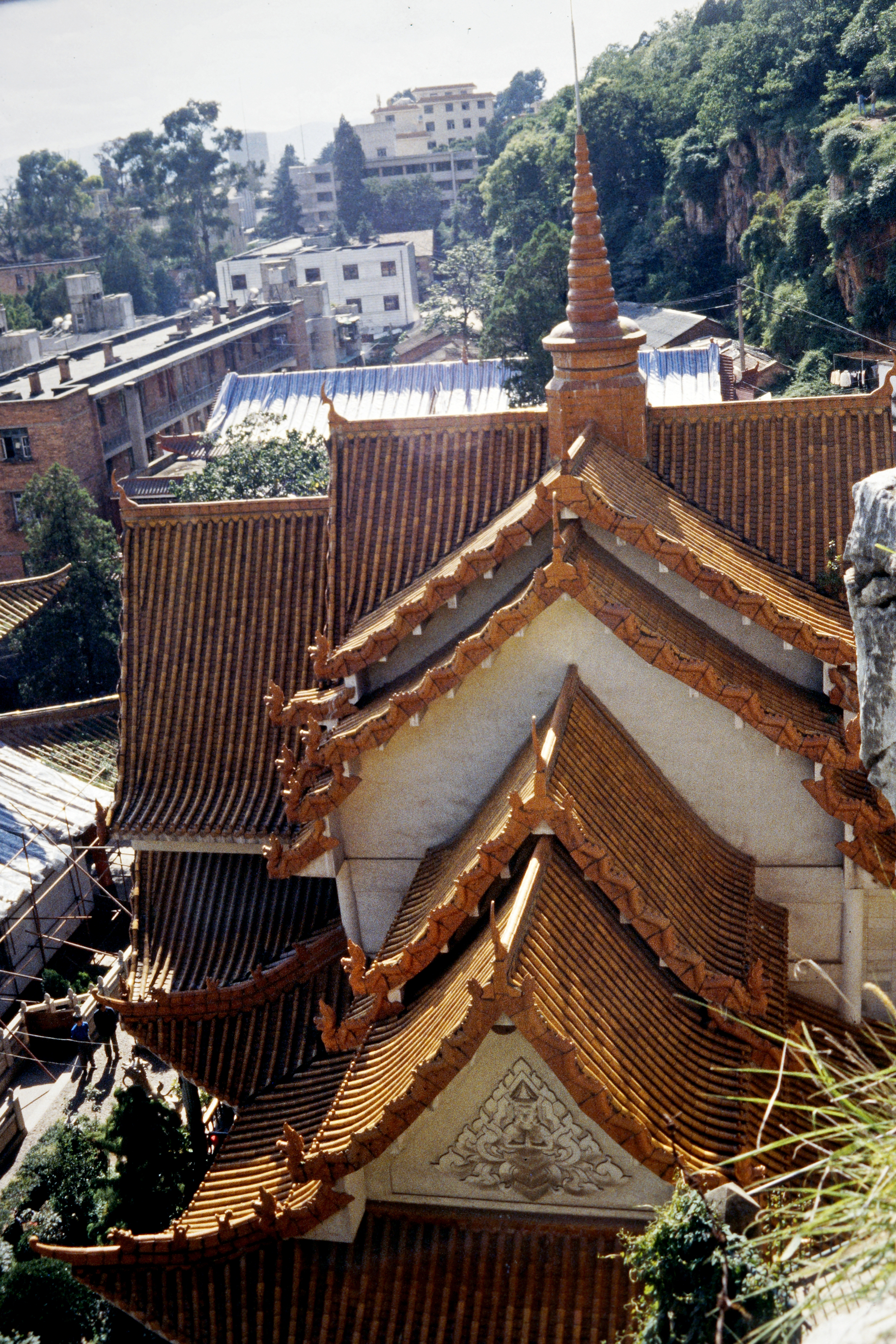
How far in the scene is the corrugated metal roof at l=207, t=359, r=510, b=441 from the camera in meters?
50.0

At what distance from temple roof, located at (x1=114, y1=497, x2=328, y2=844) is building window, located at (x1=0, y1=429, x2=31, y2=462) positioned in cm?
Answer: 3240

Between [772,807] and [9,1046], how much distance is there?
14790mm

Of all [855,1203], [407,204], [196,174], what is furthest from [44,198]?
[855,1203]

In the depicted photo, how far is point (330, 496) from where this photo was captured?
1670 cm

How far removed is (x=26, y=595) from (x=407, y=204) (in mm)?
88858

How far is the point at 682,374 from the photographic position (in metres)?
46.4

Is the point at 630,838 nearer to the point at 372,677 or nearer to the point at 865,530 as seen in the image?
the point at 372,677

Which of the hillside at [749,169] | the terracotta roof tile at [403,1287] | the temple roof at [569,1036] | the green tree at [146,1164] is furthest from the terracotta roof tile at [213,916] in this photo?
the hillside at [749,169]

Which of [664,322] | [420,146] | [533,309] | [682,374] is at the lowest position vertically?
[682,374]

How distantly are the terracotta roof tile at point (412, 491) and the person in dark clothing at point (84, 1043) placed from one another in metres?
10.8

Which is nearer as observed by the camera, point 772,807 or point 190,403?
point 772,807

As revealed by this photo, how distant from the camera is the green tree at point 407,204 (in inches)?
4235

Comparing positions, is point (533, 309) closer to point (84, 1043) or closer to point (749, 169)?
point (749, 169)

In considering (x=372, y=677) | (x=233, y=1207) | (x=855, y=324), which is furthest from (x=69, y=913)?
(x=855, y=324)
